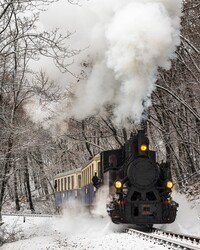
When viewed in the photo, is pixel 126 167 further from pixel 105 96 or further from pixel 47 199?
pixel 47 199

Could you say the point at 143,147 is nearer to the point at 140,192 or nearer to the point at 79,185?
the point at 140,192

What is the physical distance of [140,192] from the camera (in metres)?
11.5

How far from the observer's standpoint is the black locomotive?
451 inches

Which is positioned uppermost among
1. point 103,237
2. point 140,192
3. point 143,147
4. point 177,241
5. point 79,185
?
point 143,147

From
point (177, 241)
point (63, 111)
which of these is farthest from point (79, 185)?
point (177, 241)

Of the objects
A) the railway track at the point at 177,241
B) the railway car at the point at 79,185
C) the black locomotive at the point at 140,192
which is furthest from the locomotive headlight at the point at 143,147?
the railway car at the point at 79,185

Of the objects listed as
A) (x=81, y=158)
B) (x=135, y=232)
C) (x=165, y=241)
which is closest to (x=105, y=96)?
(x=135, y=232)

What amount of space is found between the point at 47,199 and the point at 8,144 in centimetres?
3433

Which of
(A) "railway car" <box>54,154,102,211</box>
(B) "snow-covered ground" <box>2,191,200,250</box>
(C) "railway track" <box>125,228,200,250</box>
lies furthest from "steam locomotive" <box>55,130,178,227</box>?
(A) "railway car" <box>54,154,102,211</box>

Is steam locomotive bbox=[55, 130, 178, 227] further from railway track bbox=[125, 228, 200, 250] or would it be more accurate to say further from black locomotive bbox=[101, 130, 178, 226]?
railway track bbox=[125, 228, 200, 250]

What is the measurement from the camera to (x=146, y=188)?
37.7ft

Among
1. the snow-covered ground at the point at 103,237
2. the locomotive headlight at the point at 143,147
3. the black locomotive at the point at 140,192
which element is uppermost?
the locomotive headlight at the point at 143,147

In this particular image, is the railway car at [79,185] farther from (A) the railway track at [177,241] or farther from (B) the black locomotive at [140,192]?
(A) the railway track at [177,241]

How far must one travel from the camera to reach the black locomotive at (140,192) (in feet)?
37.6
